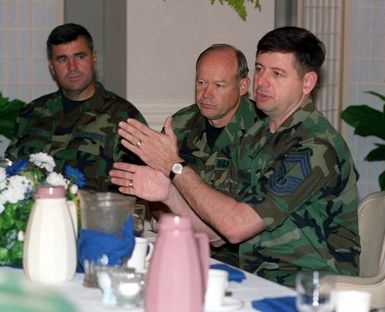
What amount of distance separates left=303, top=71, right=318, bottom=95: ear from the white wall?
2.24m

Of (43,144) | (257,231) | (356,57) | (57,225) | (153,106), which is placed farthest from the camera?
(356,57)

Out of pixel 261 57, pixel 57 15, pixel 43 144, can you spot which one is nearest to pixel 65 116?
pixel 43 144

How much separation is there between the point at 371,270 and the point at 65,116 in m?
2.07

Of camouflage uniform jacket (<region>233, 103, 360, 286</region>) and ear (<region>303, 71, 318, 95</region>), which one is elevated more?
ear (<region>303, 71, 318, 95</region>)

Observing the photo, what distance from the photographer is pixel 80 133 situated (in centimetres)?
465

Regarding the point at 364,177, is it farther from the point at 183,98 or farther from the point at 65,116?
the point at 65,116

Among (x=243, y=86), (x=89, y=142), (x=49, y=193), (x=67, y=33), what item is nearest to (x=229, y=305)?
(x=49, y=193)

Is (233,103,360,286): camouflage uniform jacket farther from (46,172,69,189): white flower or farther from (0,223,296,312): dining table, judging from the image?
(46,172,69,189): white flower

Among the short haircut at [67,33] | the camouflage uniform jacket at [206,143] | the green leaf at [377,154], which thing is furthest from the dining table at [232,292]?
the green leaf at [377,154]

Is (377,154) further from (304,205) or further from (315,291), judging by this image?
(315,291)

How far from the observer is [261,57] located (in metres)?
3.14

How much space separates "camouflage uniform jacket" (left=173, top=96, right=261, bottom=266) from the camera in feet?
12.5

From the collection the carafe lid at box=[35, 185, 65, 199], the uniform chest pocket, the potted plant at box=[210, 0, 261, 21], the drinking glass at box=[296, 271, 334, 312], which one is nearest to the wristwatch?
the carafe lid at box=[35, 185, 65, 199]

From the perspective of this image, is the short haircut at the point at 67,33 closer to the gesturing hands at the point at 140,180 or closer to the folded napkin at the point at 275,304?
the gesturing hands at the point at 140,180
